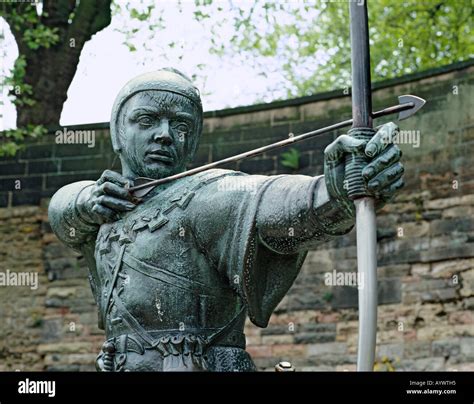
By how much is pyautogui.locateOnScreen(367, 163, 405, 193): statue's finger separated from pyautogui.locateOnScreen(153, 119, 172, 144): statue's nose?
1.15 m

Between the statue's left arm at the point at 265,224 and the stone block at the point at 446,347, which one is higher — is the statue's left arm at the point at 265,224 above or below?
below

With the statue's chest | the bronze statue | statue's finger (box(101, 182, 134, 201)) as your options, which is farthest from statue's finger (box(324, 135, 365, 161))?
statue's finger (box(101, 182, 134, 201))

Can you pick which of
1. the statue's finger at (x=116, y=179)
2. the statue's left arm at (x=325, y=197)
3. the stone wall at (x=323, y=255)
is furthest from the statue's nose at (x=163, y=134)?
the stone wall at (x=323, y=255)

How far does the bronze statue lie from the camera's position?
5.14m

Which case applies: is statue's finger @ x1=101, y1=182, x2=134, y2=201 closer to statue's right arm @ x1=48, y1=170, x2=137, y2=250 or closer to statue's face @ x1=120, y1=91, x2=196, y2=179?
statue's right arm @ x1=48, y1=170, x2=137, y2=250

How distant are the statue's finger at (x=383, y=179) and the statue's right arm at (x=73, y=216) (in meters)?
1.45

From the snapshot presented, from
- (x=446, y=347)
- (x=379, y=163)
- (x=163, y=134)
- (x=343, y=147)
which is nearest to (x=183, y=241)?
(x=163, y=134)

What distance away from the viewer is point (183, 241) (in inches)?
208

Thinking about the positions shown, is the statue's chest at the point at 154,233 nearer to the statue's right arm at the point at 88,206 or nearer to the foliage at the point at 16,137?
the statue's right arm at the point at 88,206

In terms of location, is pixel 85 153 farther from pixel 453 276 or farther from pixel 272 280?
pixel 272 280

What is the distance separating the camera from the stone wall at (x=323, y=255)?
12477 mm

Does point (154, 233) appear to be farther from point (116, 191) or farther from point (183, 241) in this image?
point (116, 191)
